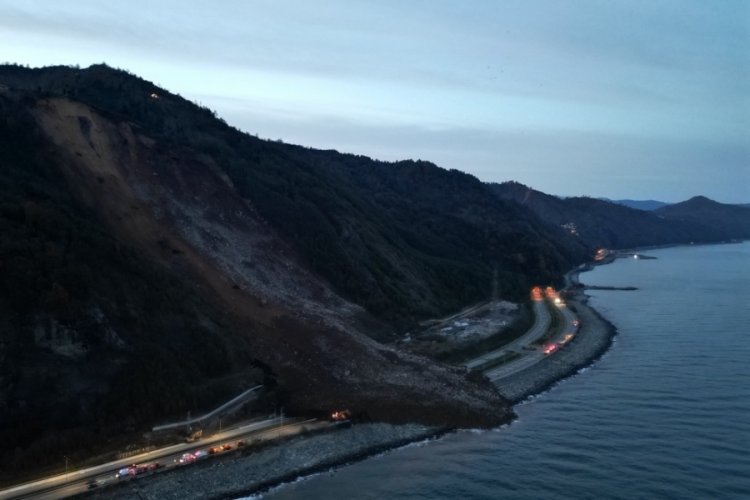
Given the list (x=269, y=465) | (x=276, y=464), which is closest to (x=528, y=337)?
(x=276, y=464)

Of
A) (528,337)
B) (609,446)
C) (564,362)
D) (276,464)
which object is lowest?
(609,446)

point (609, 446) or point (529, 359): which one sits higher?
point (529, 359)

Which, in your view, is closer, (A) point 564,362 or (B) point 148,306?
(B) point 148,306

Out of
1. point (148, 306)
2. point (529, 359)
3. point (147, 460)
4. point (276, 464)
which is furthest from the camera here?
point (529, 359)

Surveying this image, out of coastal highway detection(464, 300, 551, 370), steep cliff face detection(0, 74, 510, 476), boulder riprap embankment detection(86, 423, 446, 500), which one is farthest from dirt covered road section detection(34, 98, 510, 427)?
coastal highway detection(464, 300, 551, 370)

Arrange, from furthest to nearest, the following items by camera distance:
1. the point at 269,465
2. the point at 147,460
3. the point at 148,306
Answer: the point at 148,306
the point at 269,465
the point at 147,460

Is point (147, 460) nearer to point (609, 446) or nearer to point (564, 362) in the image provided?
point (609, 446)
